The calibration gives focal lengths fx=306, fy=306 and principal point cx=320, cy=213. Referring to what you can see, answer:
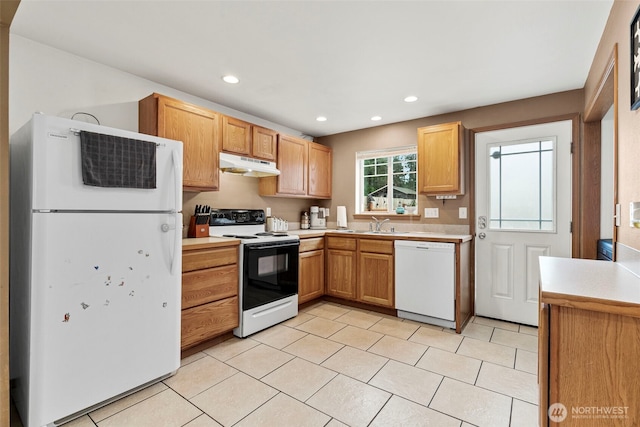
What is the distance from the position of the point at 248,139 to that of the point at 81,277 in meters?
2.09

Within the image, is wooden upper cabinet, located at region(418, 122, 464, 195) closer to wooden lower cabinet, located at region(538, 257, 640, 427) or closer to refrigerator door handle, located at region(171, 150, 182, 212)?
wooden lower cabinet, located at region(538, 257, 640, 427)

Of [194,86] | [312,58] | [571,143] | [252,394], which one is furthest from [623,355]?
[194,86]

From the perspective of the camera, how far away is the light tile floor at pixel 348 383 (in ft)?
5.61

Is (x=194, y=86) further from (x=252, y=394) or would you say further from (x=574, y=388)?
(x=574, y=388)

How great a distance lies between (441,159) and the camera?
3375 millimetres

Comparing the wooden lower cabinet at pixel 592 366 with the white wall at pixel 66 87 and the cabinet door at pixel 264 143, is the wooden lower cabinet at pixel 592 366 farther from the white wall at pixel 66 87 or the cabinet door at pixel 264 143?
the white wall at pixel 66 87

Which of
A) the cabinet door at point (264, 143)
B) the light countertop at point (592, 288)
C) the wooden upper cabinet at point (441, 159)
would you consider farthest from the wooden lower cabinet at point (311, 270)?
the light countertop at point (592, 288)

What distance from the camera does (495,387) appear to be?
200cm

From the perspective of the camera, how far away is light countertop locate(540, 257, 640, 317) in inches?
34.8

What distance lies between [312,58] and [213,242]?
167 centimetres

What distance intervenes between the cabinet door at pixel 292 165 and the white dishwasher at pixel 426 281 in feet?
4.83

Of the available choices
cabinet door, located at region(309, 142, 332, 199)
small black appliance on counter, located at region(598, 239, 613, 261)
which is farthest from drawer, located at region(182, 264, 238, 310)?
small black appliance on counter, located at region(598, 239, 613, 261)

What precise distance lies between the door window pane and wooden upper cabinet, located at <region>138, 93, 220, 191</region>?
293 cm

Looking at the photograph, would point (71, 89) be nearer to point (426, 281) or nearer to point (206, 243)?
point (206, 243)
